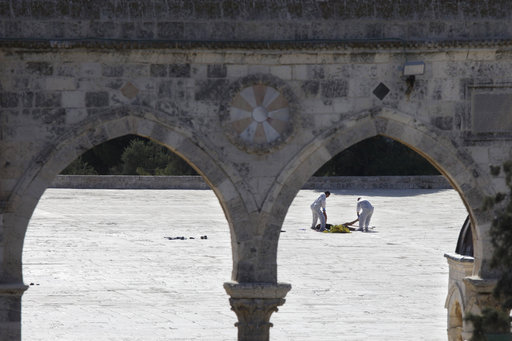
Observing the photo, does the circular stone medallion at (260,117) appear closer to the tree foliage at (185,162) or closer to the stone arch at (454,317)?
the stone arch at (454,317)

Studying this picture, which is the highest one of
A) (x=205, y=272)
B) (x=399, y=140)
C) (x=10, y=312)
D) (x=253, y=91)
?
(x=253, y=91)

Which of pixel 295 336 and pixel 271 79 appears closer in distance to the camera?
pixel 271 79

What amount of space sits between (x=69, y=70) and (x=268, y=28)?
2194 mm

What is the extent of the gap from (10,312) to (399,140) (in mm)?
4615

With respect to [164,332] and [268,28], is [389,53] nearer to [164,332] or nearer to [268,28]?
[268,28]

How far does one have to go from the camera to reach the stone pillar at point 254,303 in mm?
12453

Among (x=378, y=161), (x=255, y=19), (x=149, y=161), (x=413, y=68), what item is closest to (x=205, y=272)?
(x=255, y=19)

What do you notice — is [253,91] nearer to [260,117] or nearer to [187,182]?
[260,117]

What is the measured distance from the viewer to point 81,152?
12.3 meters

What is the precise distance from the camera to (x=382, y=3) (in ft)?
41.2

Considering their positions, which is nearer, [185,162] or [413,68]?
[413,68]

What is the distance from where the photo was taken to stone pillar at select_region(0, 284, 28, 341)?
1218cm

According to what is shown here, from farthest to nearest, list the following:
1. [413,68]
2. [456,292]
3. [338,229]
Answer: [338,229] → [456,292] → [413,68]

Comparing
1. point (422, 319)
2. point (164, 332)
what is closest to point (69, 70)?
point (164, 332)
